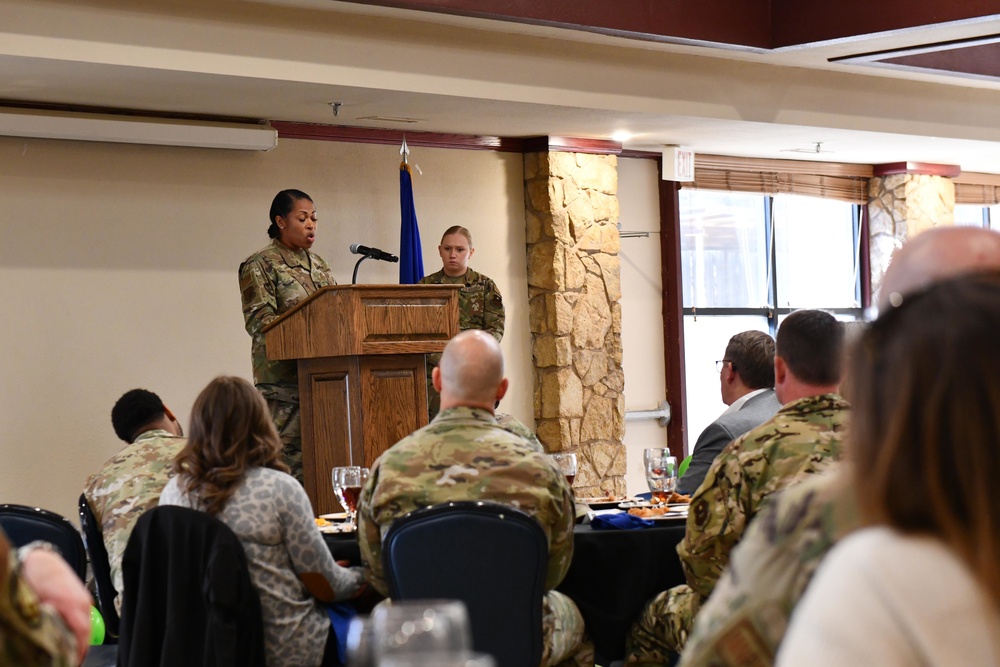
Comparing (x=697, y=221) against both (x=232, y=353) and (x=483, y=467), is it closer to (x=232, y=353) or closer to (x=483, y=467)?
(x=232, y=353)

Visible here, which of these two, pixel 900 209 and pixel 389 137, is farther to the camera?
pixel 900 209

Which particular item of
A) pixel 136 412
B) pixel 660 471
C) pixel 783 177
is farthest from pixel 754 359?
pixel 783 177

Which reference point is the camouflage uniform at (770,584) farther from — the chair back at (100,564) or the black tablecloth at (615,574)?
the chair back at (100,564)

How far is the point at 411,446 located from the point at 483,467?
0.64 feet

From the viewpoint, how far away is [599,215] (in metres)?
8.30

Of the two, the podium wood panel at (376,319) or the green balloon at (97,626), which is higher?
the podium wood panel at (376,319)

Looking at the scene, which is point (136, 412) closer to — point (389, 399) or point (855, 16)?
point (389, 399)

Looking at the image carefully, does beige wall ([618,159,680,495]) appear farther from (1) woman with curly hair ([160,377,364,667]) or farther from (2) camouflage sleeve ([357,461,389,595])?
(2) camouflage sleeve ([357,461,389,595])

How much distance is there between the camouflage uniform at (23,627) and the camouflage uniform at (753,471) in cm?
183

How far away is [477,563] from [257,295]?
3347mm

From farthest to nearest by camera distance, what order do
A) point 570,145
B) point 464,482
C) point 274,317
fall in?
1. point 570,145
2. point 274,317
3. point 464,482

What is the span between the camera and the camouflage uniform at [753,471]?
9.49 feet

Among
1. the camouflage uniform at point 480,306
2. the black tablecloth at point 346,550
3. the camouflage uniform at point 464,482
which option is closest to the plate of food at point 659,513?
the camouflage uniform at point 464,482

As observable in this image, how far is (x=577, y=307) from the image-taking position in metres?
8.23
